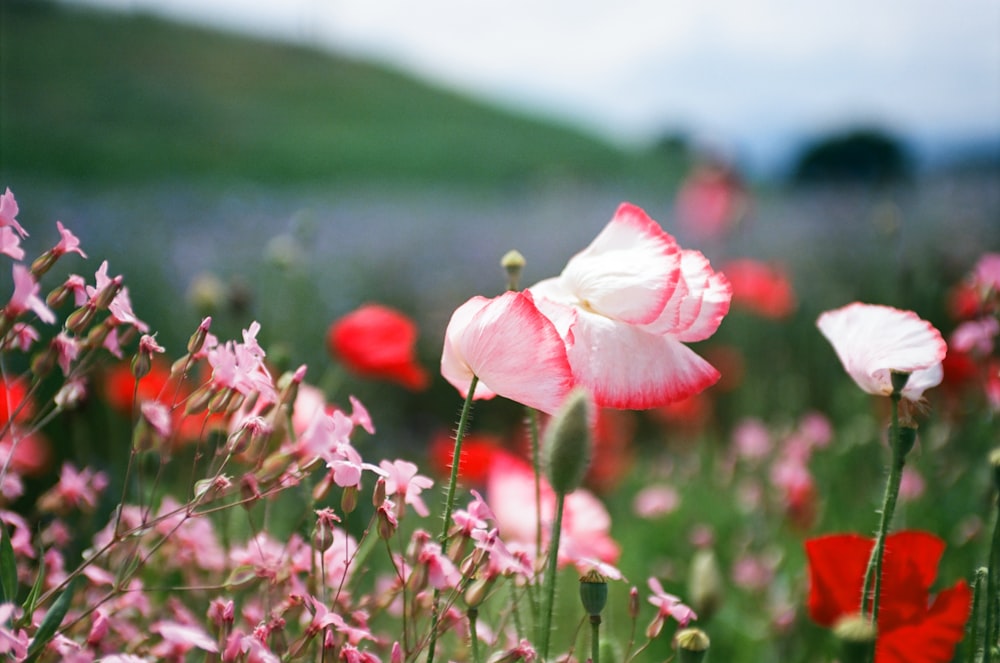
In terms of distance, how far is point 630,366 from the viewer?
48 cm

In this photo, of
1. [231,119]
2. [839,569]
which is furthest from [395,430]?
[231,119]

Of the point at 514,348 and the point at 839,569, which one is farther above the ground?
the point at 514,348

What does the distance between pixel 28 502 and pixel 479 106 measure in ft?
49.7

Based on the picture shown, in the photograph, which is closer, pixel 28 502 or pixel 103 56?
pixel 28 502

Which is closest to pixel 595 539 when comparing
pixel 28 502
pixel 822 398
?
pixel 28 502

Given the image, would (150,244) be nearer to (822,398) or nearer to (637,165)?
(822,398)

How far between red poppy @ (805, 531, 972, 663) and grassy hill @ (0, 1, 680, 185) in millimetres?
4574

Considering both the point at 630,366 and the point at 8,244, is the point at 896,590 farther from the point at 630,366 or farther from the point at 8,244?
the point at 8,244

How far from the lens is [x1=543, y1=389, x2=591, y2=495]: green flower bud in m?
0.40

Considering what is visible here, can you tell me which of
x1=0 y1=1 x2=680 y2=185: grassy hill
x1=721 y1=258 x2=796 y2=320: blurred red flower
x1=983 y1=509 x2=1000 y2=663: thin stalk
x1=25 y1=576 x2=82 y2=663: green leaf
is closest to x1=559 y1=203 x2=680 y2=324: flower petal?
x1=983 y1=509 x2=1000 y2=663: thin stalk

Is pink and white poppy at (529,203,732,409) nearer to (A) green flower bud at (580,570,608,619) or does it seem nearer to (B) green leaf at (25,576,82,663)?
(A) green flower bud at (580,570,608,619)

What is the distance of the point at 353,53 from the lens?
1482cm

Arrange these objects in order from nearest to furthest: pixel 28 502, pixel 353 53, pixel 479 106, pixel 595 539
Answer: pixel 595 539
pixel 28 502
pixel 353 53
pixel 479 106

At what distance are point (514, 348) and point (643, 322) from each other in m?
0.08
